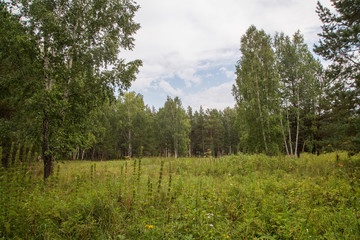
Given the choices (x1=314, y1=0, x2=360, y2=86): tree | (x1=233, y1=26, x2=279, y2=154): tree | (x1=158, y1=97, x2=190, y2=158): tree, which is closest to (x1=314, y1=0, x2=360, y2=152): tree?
(x1=314, y1=0, x2=360, y2=86): tree

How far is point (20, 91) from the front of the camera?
568 cm

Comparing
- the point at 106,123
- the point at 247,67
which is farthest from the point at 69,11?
the point at 106,123

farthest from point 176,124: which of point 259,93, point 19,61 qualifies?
point 19,61

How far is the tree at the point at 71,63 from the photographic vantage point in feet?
18.3

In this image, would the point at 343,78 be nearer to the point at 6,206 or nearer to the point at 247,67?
the point at 247,67

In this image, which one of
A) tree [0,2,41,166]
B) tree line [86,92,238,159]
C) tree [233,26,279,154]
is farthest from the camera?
tree line [86,92,238,159]

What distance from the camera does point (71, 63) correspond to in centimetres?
736

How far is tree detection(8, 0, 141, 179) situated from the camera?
220 inches

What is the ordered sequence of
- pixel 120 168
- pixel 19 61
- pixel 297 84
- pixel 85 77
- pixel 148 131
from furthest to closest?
pixel 148 131 < pixel 297 84 < pixel 120 168 < pixel 85 77 < pixel 19 61

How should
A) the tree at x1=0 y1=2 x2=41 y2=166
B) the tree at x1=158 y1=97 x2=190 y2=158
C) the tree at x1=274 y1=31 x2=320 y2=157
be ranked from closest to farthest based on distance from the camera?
1. the tree at x1=0 y1=2 x2=41 y2=166
2. the tree at x1=274 y1=31 x2=320 y2=157
3. the tree at x1=158 y1=97 x2=190 y2=158

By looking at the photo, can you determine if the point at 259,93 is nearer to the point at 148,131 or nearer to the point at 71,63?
the point at 71,63

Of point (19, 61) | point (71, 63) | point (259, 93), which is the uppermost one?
point (259, 93)

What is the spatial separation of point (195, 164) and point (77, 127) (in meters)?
6.31

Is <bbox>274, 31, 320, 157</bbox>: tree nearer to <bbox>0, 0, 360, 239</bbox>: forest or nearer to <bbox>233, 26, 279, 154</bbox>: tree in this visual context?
<bbox>233, 26, 279, 154</bbox>: tree
